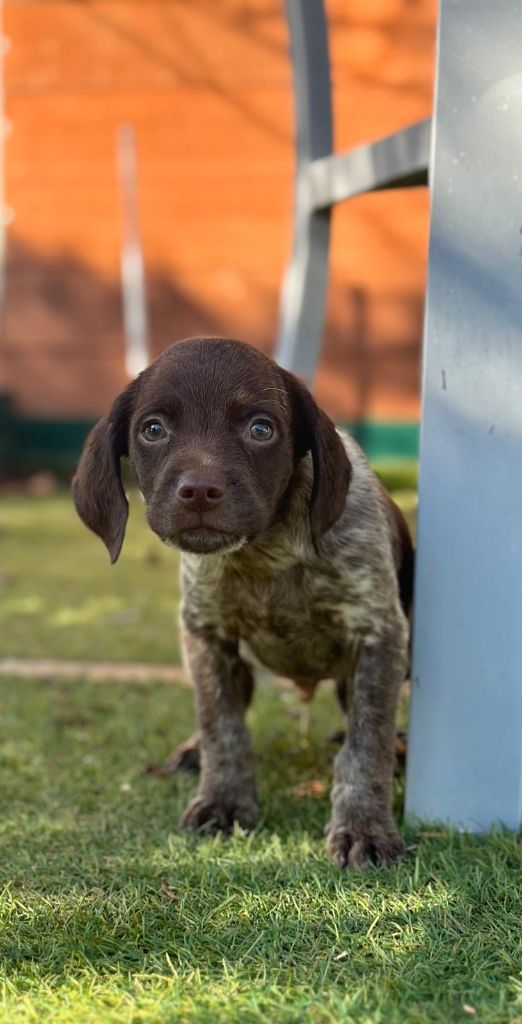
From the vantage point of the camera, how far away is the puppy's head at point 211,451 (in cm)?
258

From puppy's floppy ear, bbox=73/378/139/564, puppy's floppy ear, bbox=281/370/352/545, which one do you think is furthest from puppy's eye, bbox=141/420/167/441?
puppy's floppy ear, bbox=281/370/352/545

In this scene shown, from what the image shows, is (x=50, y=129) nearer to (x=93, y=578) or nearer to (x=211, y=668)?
(x=93, y=578)

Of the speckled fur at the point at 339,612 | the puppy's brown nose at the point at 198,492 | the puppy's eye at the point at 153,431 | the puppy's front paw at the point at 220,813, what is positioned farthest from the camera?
the puppy's front paw at the point at 220,813

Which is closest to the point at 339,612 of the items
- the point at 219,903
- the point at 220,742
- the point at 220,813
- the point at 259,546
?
the point at 259,546

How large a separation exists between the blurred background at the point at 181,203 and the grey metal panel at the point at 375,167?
7.87 metres

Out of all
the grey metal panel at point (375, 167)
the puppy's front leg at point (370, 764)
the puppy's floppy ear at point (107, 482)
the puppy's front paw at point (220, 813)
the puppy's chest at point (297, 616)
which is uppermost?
the grey metal panel at point (375, 167)

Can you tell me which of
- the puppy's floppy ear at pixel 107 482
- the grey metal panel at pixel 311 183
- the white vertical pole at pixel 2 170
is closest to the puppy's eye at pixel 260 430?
the puppy's floppy ear at pixel 107 482

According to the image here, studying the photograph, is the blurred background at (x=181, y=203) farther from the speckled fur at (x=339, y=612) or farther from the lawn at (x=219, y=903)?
the speckled fur at (x=339, y=612)

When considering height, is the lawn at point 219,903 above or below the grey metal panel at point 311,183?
below

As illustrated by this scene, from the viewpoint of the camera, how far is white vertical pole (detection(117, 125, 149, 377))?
41.7ft

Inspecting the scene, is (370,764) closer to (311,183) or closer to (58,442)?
(311,183)

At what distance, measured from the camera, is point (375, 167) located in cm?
353

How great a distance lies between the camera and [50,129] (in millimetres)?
12930

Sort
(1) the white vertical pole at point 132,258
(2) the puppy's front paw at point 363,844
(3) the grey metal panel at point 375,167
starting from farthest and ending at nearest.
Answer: (1) the white vertical pole at point 132,258, (3) the grey metal panel at point 375,167, (2) the puppy's front paw at point 363,844
